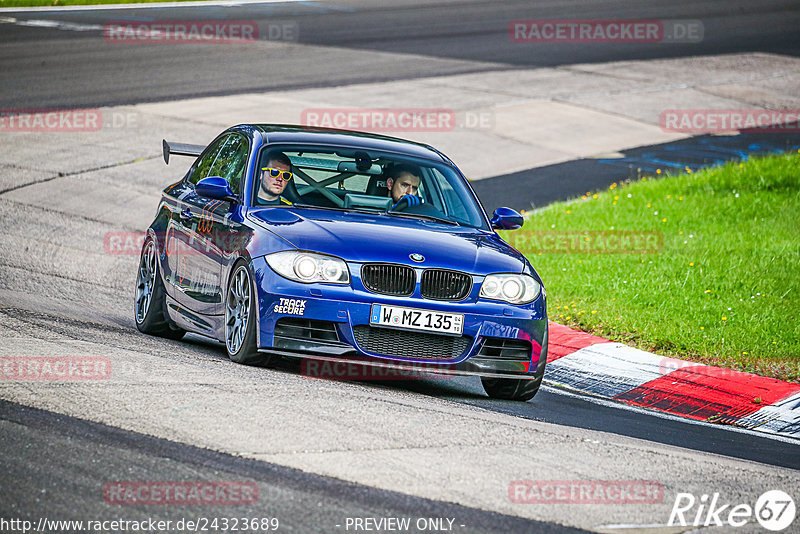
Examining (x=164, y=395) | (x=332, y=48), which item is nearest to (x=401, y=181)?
(x=164, y=395)

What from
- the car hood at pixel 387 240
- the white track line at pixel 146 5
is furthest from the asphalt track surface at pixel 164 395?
the white track line at pixel 146 5

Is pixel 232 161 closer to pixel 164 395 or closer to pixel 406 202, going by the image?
pixel 406 202

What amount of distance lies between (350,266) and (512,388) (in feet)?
4.85

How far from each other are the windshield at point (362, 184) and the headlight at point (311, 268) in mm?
933

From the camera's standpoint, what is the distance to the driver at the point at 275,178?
8391mm

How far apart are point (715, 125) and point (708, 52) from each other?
279 inches

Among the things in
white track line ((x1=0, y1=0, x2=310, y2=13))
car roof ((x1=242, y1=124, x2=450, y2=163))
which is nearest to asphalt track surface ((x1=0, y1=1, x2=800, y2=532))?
car roof ((x1=242, y1=124, x2=450, y2=163))

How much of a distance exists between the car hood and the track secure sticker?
1.14 feet

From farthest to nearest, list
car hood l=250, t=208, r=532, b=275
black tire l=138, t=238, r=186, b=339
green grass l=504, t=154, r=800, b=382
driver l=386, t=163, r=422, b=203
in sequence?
1. green grass l=504, t=154, r=800, b=382
2. black tire l=138, t=238, r=186, b=339
3. driver l=386, t=163, r=422, b=203
4. car hood l=250, t=208, r=532, b=275

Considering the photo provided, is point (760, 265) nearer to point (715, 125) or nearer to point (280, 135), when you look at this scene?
point (280, 135)

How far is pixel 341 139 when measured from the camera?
29.5 ft

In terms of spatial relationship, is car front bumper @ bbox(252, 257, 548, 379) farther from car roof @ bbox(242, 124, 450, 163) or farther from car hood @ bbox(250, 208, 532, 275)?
car roof @ bbox(242, 124, 450, 163)

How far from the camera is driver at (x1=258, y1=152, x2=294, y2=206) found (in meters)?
8.39

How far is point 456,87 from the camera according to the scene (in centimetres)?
2388
